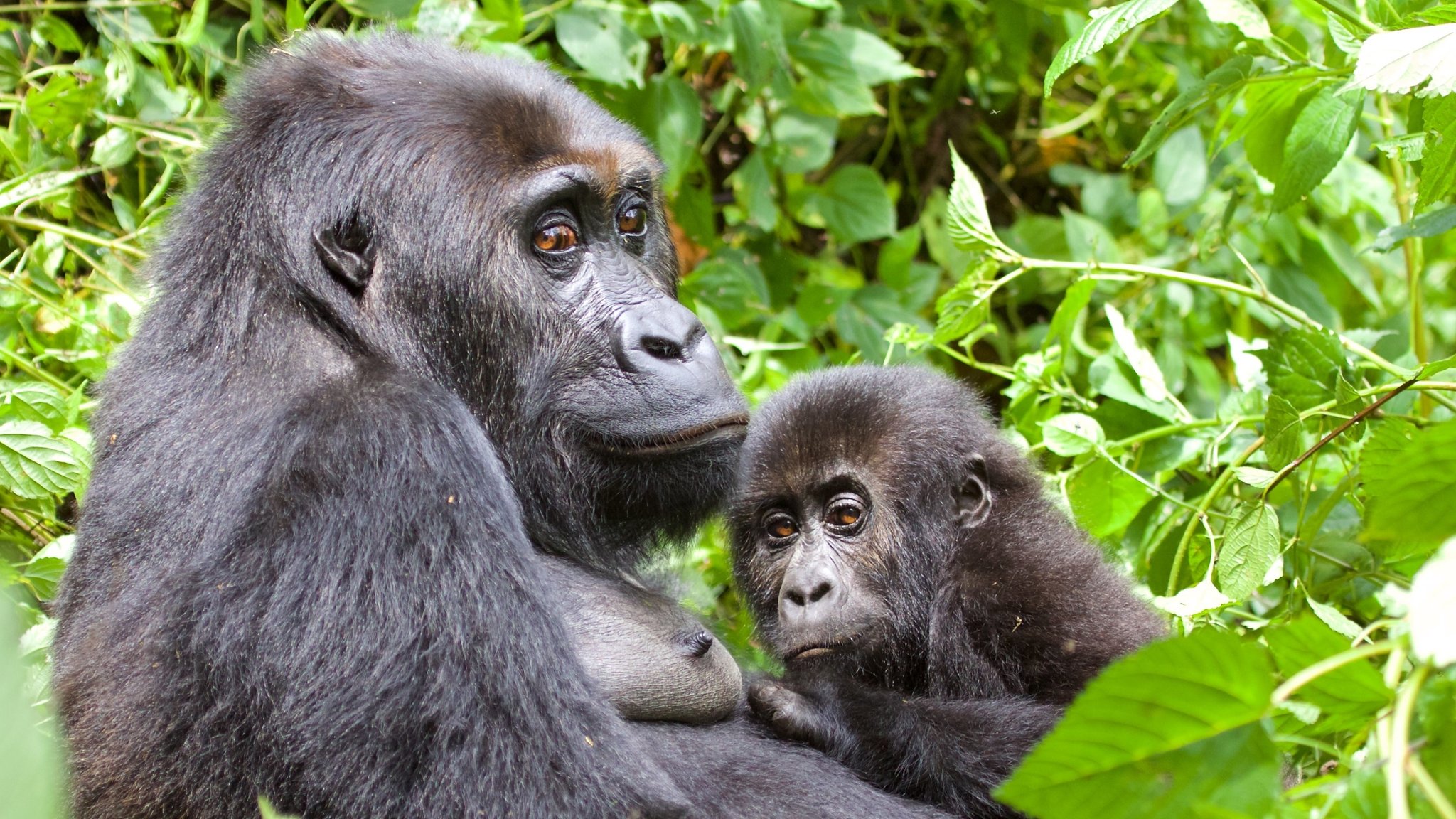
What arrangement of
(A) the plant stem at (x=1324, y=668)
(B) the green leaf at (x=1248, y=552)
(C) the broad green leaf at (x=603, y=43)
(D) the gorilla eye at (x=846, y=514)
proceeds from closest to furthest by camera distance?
(A) the plant stem at (x=1324, y=668) < (B) the green leaf at (x=1248, y=552) < (D) the gorilla eye at (x=846, y=514) < (C) the broad green leaf at (x=603, y=43)

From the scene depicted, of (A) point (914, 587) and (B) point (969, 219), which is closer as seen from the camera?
(A) point (914, 587)

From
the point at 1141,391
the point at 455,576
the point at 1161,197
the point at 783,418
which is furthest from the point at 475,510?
the point at 1161,197

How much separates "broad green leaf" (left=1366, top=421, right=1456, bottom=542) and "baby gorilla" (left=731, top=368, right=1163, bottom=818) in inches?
42.8

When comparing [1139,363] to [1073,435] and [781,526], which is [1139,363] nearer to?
[1073,435]

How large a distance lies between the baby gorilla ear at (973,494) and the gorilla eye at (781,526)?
364 mm

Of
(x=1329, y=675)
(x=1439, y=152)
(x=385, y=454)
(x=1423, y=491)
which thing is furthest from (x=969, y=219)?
(x=1329, y=675)

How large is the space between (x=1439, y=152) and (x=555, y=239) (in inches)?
60.6

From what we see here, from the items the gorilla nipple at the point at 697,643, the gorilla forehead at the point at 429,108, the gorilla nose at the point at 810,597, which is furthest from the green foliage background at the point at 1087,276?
the gorilla nipple at the point at 697,643

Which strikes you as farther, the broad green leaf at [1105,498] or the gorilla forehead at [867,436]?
the broad green leaf at [1105,498]

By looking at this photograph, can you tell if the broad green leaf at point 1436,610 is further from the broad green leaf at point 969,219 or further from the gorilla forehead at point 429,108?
the broad green leaf at point 969,219

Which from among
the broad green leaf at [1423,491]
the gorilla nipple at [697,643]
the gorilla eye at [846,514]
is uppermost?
the broad green leaf at [1423,491]

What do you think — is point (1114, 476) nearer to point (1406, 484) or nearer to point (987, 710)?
point (987, 710)

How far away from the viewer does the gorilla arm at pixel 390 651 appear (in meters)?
1.73

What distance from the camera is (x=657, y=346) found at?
7.24 ft
